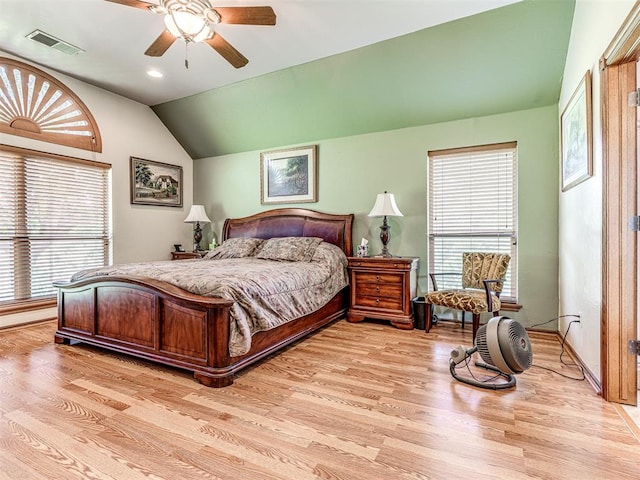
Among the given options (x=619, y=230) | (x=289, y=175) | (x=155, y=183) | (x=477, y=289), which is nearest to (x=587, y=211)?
(x=619, y=230)

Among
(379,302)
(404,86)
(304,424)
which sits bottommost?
(304,424)

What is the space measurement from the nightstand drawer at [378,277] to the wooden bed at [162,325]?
0.57 meters

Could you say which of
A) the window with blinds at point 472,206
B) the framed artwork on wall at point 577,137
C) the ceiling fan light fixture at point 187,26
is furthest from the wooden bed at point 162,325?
the framed artwork on wall at point 577,137

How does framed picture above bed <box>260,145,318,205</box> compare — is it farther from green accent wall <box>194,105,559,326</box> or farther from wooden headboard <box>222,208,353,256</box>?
wooden headboard <box>222,208,353,256</box>

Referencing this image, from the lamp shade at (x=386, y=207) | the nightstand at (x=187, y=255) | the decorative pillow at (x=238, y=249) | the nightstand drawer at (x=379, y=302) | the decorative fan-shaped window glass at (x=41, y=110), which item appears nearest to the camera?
the decorative fan-shaped window glass at (x=41, y=110)

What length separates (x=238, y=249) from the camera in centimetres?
455

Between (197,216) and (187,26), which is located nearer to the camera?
(187,26)

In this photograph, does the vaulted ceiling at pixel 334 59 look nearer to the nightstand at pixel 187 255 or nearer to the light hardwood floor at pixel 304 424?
the nightstand at pixel 187 255

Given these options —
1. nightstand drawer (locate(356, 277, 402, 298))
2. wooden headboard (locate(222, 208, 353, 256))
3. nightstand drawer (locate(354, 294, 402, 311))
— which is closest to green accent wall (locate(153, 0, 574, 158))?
wooden headboard (locate(222, 208, 353, 256))

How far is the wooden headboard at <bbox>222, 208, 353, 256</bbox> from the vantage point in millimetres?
4492

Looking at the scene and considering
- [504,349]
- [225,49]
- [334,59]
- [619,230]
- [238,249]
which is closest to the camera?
[619,230]

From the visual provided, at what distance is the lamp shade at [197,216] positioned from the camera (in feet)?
17.1

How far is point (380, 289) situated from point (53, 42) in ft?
14.2

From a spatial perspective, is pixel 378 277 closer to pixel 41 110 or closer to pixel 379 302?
pixel 379 302
